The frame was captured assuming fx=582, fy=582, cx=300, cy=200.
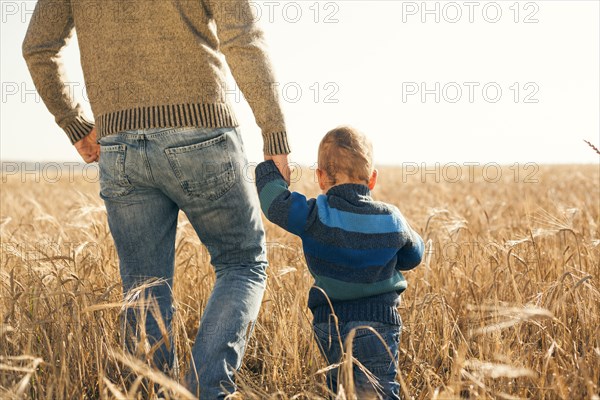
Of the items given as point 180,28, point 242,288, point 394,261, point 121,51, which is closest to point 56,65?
point 121,51

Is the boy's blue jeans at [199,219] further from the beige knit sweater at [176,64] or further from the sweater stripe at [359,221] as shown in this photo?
the sweater stripe at [359,221]

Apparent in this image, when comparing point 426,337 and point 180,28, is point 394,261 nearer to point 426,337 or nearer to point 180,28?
point 426,337

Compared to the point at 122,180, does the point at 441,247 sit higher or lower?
lower

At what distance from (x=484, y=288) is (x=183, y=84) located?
5.75 ft

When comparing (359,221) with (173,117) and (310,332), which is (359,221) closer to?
(310,332)

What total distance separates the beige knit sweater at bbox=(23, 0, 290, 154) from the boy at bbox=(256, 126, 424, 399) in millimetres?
181

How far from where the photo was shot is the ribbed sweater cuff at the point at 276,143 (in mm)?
1927

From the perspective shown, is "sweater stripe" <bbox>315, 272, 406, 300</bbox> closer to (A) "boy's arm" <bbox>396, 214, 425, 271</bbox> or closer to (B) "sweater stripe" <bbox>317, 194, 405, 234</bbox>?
(A) "boy's arm" <bbox>396, 214, 425, 271</bbox>

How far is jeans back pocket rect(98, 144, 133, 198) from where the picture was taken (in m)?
1.96

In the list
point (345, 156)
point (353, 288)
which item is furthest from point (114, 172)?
point (353, 288)

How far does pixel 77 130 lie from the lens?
2.44 meters

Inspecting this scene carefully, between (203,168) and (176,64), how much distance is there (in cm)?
37

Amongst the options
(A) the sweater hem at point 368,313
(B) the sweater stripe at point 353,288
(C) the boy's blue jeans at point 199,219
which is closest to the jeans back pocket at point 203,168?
(C) the boy's blue jeans at point 199,219

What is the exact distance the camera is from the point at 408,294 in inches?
115
